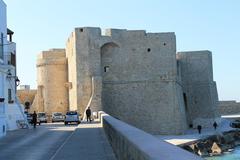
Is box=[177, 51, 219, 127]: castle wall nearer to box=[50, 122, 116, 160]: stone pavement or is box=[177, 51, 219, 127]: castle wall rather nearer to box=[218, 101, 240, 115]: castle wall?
box=[218, 101, 240, 115]: castle wall

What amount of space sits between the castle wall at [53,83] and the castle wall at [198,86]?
12230 millimetres

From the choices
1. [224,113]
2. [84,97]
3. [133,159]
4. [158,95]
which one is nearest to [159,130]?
[158,95]

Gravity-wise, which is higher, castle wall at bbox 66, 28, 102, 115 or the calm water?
castle wall at bbox 66, 28, 102, 115

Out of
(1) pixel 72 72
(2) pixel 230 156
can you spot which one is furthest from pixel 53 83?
(2) pixel 230 156

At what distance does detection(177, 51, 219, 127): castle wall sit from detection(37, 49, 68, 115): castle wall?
40.1 ft

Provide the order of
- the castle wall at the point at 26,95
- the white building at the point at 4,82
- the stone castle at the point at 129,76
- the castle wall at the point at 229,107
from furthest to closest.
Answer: the castle wall at the point at 229,107 → the castle wall at the point at 26,95 → the stone castle at the point at 129,76 → the white building at the point at 4,82

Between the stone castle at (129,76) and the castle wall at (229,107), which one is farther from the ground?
the stone castle at (129,76)

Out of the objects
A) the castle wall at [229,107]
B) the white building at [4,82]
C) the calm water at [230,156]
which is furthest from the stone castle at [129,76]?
the castle wall at [229,107]

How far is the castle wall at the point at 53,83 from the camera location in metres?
48.4

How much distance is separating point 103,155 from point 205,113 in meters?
40.5

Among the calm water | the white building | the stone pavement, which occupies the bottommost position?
the calm water

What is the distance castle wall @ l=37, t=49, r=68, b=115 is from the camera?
48.4 m

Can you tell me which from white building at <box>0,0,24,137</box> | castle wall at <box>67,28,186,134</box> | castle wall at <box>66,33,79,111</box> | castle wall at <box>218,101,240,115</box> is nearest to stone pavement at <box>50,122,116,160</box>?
white building at <box>0,0,24,137</box>

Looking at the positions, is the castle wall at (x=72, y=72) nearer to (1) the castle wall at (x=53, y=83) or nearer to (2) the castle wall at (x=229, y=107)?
(1) the castle wall at (x=53, y=83)
